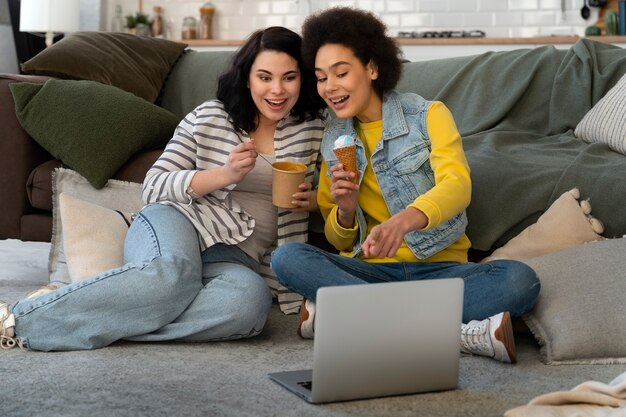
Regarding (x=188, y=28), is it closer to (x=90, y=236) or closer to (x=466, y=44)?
(x=466, y=44)

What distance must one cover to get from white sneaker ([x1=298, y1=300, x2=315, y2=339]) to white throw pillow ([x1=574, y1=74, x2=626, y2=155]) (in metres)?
1.20

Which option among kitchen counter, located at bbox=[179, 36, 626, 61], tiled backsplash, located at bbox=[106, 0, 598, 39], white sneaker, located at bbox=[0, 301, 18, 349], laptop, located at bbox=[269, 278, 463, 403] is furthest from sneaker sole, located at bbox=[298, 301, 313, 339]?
tiled backsplash, located at bbox=[106, 0, 598, 39]

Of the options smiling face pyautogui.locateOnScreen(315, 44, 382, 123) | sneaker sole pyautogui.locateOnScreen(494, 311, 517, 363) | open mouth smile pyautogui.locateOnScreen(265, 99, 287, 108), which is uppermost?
smiling face pyautogui.locateOnScreen(315, 44, 382, 123)

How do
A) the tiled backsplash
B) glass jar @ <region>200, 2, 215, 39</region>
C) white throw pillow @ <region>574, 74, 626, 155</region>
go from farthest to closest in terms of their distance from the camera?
glass jar @ <region>200, 2, 215, 39</region>
the tiled backsplash
white throw pillow @ <region>574, 74, 626, 155</region>

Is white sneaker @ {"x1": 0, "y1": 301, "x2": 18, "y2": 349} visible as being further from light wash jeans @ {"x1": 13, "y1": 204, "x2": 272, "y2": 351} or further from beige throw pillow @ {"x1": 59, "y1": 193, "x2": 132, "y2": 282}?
beige throw pillow @ {"x1": 59, "y1": 193, "x2": 132, "y2": 282}

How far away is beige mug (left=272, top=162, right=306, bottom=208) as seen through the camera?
2.41 metres

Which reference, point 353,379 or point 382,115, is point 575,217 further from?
point 353,379

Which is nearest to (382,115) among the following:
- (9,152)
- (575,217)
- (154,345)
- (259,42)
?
(259,42)

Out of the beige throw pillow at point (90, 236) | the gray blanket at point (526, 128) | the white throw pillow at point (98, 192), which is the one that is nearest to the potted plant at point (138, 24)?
the gray blanket at point (526, 128)

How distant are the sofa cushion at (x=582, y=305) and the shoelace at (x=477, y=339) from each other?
161mm

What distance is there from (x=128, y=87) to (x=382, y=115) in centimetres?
149

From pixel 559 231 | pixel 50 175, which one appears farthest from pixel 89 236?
pixel 559 231

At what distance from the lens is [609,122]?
307 cm

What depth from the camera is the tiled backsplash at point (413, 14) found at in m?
5.91
